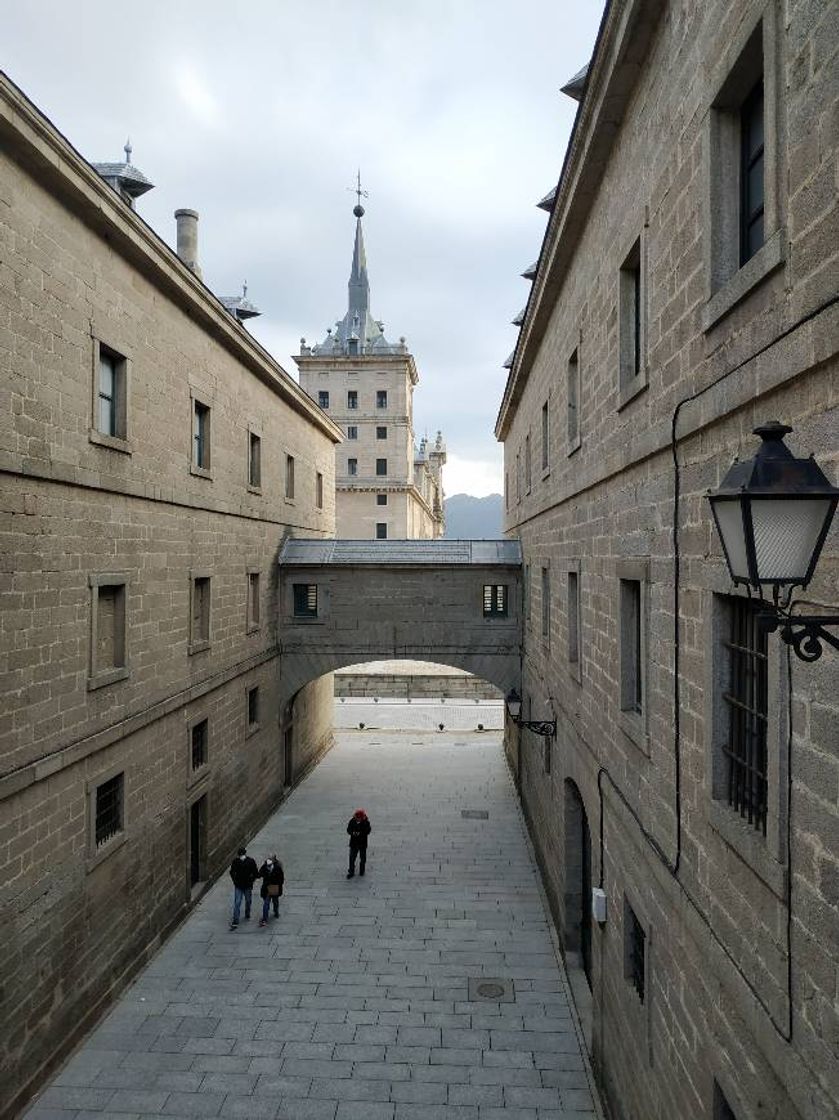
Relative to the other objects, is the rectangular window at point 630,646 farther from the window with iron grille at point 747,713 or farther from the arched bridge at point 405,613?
the arched bridge at point 405,613

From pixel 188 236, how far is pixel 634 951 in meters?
17.9

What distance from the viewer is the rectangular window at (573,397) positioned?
435 inches

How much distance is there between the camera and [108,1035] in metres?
10.2

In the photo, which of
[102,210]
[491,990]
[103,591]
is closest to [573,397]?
[102,210]

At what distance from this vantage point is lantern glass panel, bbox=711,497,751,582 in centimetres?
300

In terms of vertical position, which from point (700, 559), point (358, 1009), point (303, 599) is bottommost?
point (358, 1009)

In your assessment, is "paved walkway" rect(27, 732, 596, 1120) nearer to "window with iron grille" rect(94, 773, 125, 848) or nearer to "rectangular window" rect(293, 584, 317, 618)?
"window with iron grille" rect(94, 773, 125, 848)

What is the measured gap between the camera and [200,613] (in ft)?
49.8

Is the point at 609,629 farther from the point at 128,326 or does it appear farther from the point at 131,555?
the point at 128,326

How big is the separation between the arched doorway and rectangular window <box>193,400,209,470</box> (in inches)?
383

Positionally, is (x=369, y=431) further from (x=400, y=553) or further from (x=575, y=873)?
(x=575, y=873)

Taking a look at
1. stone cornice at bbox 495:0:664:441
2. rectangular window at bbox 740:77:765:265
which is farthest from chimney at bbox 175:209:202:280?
rectangular window at bbox 740:77:765:265

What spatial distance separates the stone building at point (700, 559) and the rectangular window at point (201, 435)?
27.0 ft

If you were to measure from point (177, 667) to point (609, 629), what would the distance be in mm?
8510
